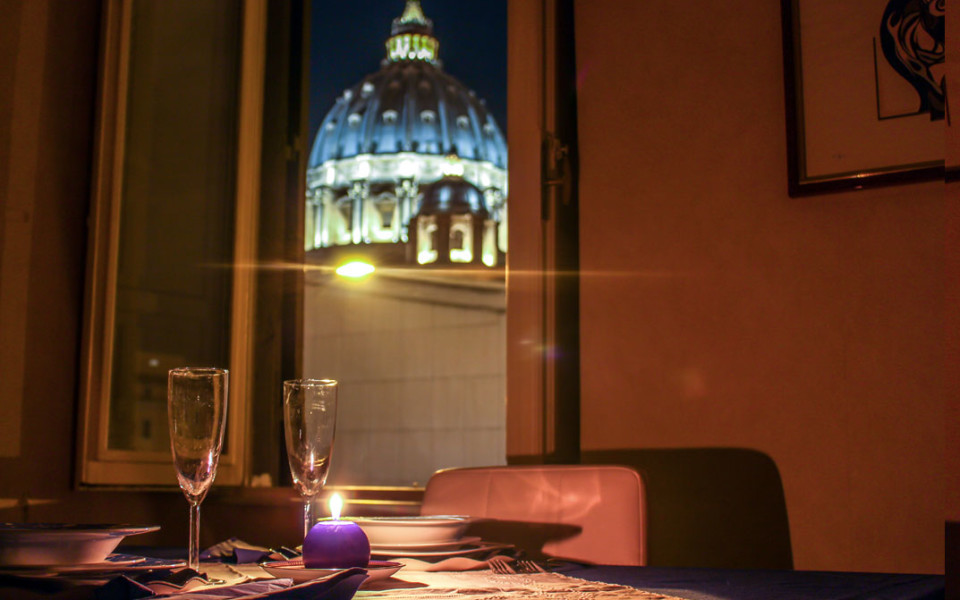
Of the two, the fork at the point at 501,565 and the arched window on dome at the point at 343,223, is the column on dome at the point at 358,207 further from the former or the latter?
the fork at the point at 501,565

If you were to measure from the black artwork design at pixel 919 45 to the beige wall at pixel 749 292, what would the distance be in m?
0.16

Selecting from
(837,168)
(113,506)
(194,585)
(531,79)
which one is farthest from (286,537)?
(194,585)

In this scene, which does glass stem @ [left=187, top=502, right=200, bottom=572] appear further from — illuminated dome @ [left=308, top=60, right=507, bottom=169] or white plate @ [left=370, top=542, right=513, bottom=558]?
illuminated dome @ [left=308, top=60, right=507, bottom=169]

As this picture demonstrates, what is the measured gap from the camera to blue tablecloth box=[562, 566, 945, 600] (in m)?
0.62

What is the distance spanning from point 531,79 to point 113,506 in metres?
1.21

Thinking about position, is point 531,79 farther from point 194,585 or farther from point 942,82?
point 194,585

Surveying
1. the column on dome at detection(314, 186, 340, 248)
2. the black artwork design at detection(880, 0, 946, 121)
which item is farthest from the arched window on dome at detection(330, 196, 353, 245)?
the black artwork design at detection(880, 0, 946, 121)

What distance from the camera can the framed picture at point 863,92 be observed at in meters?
1.55

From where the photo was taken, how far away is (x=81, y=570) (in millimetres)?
637

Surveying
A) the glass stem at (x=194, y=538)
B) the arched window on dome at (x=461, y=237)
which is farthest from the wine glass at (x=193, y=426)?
the arched window on dome at (x=461, y=237)

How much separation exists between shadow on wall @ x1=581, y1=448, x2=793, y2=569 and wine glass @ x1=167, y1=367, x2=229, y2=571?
108 centimetres

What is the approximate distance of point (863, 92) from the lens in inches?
63.6

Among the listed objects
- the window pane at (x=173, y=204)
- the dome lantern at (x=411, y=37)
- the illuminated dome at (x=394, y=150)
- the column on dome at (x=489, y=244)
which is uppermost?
the dome lantern at (x=411, y=37)

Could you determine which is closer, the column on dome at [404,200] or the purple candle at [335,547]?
the purple candle at [335,547]
